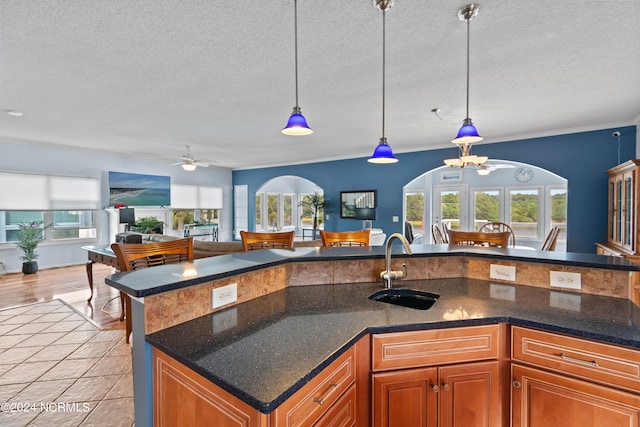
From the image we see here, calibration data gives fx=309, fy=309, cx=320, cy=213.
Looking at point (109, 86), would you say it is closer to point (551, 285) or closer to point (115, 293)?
point (115, 293)

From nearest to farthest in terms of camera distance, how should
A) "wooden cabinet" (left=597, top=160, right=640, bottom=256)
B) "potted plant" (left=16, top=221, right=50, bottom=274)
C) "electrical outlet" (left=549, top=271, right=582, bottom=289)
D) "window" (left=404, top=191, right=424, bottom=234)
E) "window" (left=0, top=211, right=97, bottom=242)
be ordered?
"electrical outlet" (left=549, top=271, right=582, bottom=289), "wooden cabinet" (left=597, top=160, right=640, bottom=256), "potted plant" (left=16, top=221, right=50, bottom=274), "window" (left=0, top=211, right=97, bottom=242), "window" (left=404, top=191, right=424, bottom=234)

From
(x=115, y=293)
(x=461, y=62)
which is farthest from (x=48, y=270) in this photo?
(x=461, y=62)

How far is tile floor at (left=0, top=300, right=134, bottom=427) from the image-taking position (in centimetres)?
200

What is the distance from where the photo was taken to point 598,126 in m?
4.47

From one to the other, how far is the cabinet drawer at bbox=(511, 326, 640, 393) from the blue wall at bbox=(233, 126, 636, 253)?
4.51m

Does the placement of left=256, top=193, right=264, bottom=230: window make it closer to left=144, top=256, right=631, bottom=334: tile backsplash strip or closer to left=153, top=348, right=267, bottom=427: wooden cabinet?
left=144, top=256, right=631, bottom=334: tile backsplash strip

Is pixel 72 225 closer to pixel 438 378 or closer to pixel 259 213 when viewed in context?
pixel 259 213

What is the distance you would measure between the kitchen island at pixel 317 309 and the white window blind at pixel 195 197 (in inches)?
290

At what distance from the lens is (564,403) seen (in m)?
1.21

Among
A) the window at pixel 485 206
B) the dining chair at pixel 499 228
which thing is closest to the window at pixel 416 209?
the window at pixel 485 206

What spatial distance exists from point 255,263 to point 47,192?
6801 mm

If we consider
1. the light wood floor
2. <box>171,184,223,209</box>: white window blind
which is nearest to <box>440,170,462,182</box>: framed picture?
<box>171,184,223,209</box>: white window blind

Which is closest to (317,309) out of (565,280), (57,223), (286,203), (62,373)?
(565,280)

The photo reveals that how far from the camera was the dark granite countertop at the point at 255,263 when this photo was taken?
122 centimetres
